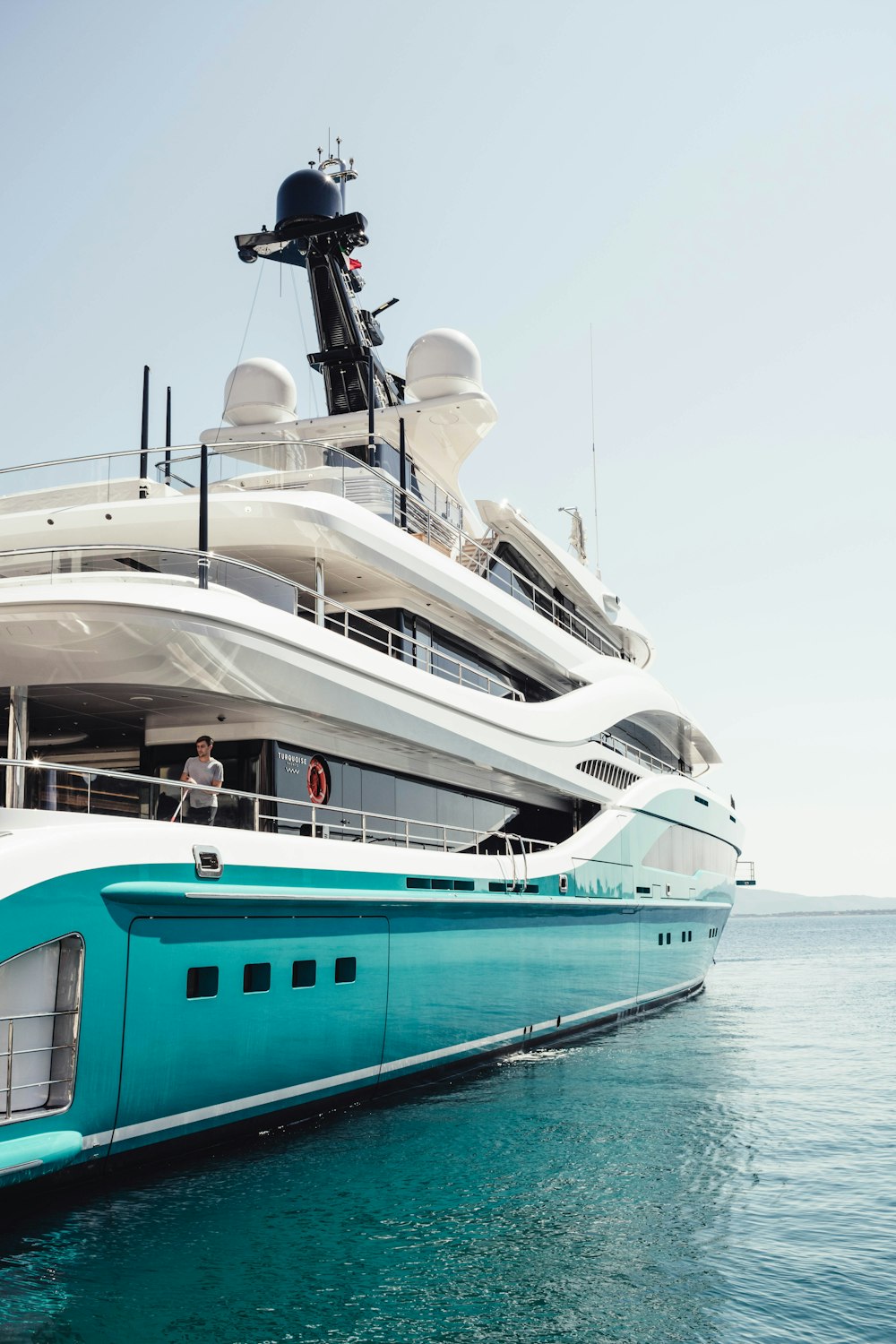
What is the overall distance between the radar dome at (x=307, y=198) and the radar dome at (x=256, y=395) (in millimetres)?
2482

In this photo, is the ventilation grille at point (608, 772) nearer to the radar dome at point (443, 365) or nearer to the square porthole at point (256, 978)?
the radar dome at point (443, 365)

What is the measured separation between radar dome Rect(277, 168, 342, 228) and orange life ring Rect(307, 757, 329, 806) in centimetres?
1130

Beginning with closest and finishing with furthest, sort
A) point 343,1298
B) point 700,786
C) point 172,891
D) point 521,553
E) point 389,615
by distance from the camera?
point 343,1298 → point 172,891 → point 389,615 → point 521,553 → point 700,786

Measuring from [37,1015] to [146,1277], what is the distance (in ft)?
6.07

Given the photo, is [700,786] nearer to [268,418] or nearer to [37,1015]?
[268,418]

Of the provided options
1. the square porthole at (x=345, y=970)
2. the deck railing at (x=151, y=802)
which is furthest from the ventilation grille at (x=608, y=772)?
the square porthole at (x=345, y=970)

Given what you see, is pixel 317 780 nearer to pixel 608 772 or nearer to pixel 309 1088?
pixel 309 1088

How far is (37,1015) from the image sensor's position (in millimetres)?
7676

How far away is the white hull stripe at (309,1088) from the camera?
8509 mm

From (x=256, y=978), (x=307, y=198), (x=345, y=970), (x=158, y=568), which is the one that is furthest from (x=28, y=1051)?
(x=307, y=198)

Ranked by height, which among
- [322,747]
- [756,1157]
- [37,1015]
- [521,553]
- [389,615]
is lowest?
[756,1157]

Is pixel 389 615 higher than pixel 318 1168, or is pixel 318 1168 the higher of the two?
pixel 389 615

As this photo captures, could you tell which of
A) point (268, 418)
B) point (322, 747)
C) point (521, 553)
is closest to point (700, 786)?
point (521, 553)

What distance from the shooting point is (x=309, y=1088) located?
410 inches
